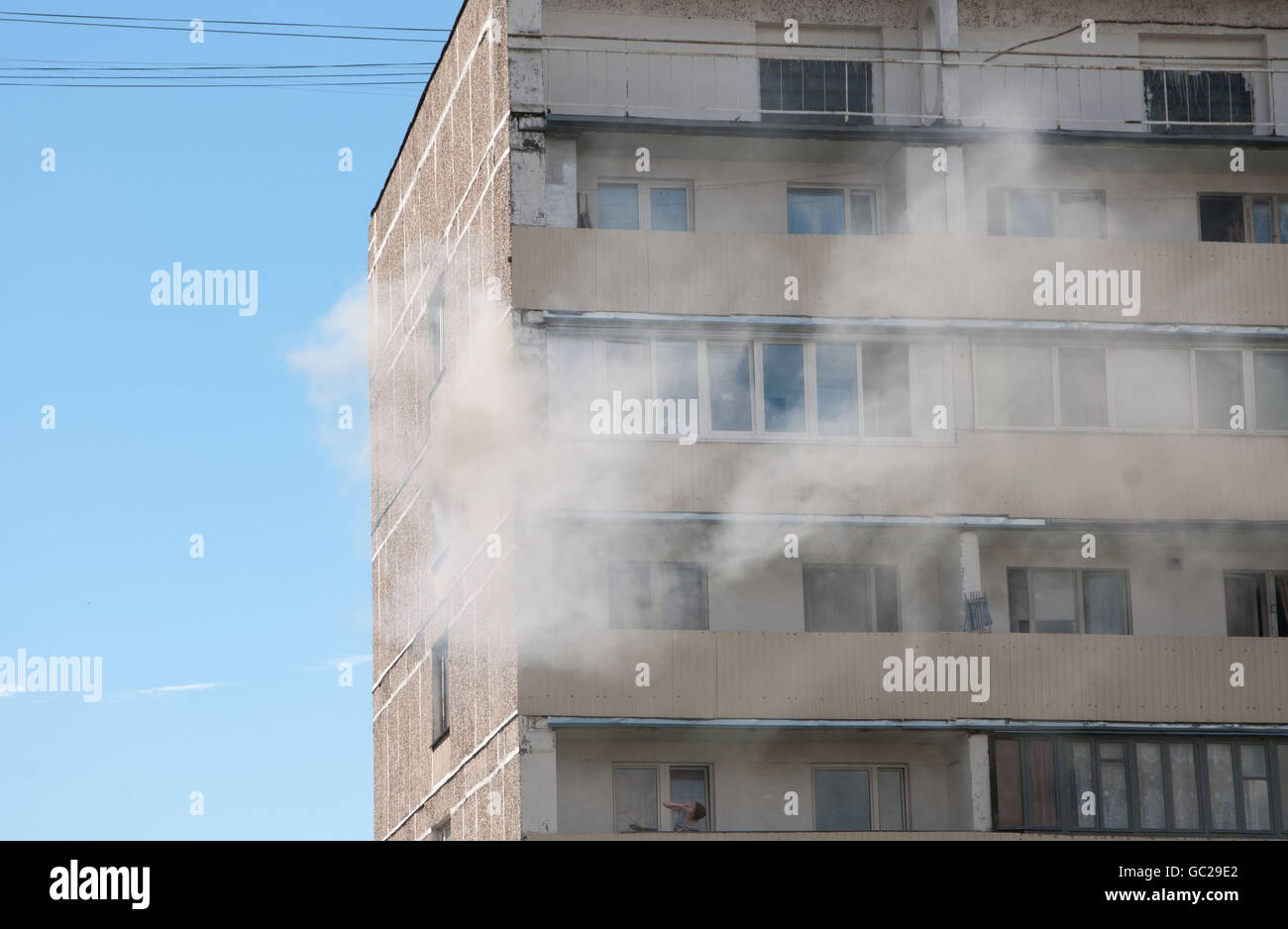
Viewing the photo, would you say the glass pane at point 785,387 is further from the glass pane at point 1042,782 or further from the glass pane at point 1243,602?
the glass pane at point 1243,602

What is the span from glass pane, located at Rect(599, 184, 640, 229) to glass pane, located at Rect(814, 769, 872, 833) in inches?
352

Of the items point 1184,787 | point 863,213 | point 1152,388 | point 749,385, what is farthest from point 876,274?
point 1184,787

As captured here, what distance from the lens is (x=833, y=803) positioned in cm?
3741

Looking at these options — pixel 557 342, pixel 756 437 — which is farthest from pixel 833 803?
pixel 557 342

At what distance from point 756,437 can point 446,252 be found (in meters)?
7.78

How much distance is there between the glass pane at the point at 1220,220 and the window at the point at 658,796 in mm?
11975

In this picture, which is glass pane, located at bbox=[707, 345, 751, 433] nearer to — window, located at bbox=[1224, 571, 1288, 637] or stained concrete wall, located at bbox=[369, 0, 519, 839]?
stained concrete wall, located at bbox=[369, 0, 519, 839]

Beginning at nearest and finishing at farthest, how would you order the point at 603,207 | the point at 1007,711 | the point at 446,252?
1. the point at 1007,711
2. the point at 603,207
3. the point at 446,252

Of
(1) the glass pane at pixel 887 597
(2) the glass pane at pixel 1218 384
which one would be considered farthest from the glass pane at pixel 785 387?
(2) the glass pane at pixel 1218 384

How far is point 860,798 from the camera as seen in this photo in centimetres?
3744

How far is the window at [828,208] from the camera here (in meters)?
39.8
